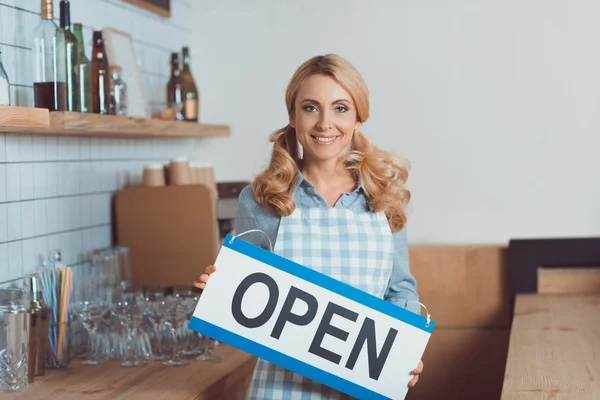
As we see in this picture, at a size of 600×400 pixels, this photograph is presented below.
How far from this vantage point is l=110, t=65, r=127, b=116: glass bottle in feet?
8.11

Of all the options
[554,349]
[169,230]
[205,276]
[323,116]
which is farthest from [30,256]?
[554,349]

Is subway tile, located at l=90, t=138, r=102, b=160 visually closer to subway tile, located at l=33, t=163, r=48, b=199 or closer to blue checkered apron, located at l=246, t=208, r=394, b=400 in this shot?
subway tile, located at l=33, t=163, r=48, b=199

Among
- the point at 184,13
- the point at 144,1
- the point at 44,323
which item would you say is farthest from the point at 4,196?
the point at 184,13

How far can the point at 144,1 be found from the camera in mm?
2881

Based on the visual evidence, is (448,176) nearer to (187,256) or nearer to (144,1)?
(187,256)

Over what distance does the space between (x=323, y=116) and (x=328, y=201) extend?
0.21m

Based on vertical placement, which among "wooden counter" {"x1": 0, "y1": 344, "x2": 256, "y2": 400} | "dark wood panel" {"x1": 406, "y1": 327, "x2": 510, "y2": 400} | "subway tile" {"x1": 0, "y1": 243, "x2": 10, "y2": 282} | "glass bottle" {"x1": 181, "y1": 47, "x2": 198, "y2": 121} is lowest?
"dark wood panel" {"x1": 406, "y1": 327, "x2": 510, "y2": 400}

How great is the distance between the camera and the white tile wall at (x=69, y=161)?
217cm

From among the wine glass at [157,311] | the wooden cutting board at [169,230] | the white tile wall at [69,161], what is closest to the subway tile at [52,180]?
the white tile wall at [69,161]

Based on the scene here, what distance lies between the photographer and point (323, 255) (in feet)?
5.97

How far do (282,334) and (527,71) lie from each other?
162cm

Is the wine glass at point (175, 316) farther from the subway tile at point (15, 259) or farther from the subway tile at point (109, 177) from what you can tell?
the subway tile at point (109, 177)

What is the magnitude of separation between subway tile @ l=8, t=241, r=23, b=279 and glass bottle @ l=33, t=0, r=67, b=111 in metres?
0.37

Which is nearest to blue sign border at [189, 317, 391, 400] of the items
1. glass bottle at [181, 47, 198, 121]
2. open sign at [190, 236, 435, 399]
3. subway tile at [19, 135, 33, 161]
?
open sign at [190, 236, 435, 399]
